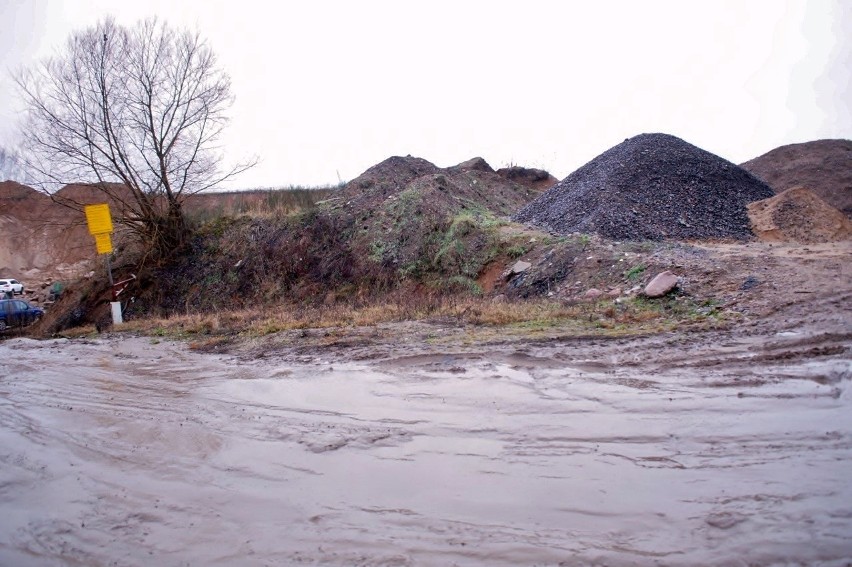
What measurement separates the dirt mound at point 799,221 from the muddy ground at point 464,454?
255 inches

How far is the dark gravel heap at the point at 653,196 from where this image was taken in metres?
14.9

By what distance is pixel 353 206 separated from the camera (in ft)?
67.2

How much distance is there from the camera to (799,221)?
14.4 metres

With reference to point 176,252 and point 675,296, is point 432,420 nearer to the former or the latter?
point 675,296

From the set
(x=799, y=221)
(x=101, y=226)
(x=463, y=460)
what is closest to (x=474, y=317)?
(x=463, y=460)

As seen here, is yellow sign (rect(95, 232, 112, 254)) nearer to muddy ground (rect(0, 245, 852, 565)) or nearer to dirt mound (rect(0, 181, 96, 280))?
muddy ground (rect(0, 245, 852, 565))

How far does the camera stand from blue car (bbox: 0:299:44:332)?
66.7 ft

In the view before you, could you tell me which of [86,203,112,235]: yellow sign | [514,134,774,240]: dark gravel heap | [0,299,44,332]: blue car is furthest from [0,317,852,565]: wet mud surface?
[0,299,44,332]: blue car

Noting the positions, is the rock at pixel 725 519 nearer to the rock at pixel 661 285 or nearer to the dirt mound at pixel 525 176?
the rock at pixel 661 285

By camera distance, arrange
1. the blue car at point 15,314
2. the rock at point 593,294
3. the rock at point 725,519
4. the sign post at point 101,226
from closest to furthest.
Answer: the rock at point 725,519 < the rock at point 593,294 < the sign post at point 101,226 < the blue car at point 15,314

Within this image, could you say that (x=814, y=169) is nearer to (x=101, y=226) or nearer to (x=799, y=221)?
(x=799, y=221)

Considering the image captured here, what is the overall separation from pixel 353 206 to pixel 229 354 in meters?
11.9

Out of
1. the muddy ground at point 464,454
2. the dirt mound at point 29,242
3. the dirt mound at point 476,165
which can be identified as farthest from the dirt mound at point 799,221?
the dirt mound at point 29,242

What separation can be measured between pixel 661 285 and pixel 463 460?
6.19 meters
